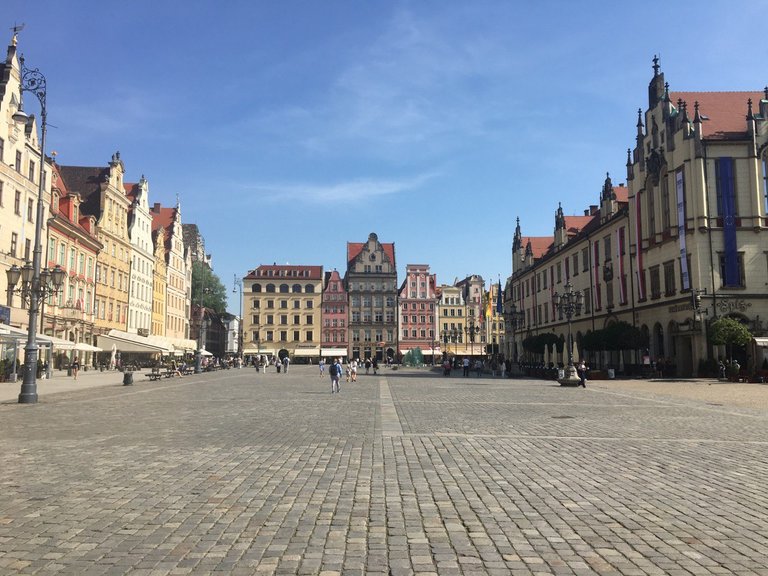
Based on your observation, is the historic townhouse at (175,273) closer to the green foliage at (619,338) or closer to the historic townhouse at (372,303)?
the historic townhouse at (372,303)

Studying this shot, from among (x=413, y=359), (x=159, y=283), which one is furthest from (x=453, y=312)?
(x=159, y=283)

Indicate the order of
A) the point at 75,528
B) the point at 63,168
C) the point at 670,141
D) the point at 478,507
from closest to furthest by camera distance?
the point at 75,528 < the point at 478,507 < the point at 670,141 < the point at 63,168

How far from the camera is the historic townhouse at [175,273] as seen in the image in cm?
8081

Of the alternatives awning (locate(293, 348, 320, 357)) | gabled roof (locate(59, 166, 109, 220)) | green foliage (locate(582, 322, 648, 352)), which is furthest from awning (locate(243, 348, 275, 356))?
green foliage (locate(582, 322, 648, 352))

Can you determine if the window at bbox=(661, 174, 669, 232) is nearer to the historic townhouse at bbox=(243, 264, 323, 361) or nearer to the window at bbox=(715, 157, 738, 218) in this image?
the window at bbox=(715, 157, 738, 218)

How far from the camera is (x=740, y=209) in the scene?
1630 inches

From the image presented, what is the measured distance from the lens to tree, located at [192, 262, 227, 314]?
104m

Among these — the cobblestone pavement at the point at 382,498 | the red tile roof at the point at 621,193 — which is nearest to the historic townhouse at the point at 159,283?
the red tile roof at the point at 621,193

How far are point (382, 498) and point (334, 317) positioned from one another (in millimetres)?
103394

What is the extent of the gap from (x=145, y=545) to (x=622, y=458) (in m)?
7.38

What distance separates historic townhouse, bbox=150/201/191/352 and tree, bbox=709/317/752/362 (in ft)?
187

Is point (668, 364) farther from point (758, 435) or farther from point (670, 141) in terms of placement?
point (758, 435)

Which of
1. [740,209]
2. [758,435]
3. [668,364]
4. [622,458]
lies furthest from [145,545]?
[740,209]

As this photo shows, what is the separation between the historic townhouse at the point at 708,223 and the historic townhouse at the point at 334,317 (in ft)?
228
